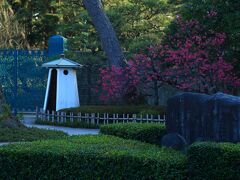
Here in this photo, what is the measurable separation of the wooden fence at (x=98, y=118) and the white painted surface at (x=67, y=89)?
0.99 metres

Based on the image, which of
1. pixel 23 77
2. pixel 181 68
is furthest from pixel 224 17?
pixel 23 77

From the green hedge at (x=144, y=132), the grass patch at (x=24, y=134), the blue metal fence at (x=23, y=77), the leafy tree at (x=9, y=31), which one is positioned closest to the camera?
the green hedge at (x=144, y=132)

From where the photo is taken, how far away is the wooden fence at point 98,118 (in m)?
16.9

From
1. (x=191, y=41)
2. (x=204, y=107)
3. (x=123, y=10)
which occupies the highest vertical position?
(x=123, y=10)

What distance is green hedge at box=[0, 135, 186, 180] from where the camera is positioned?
7676 mm

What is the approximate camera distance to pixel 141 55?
58.5ft

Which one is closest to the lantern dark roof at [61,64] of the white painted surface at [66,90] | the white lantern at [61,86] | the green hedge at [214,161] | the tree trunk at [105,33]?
the white lantern at [61,86]

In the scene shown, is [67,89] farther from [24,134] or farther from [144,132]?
[144,132]

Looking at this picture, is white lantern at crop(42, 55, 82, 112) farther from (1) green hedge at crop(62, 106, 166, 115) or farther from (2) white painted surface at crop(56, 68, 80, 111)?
(1) green hedge at crop(62, 106, 166, 115)

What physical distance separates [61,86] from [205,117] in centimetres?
1209

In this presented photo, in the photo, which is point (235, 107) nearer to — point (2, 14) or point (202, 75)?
point (202, 75)

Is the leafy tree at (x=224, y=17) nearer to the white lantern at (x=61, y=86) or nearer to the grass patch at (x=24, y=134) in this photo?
the white lantern at (x=61, y=86)

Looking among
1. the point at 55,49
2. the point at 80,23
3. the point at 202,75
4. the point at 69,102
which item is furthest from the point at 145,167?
the point at 80,23

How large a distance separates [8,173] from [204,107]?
9.67 ft
